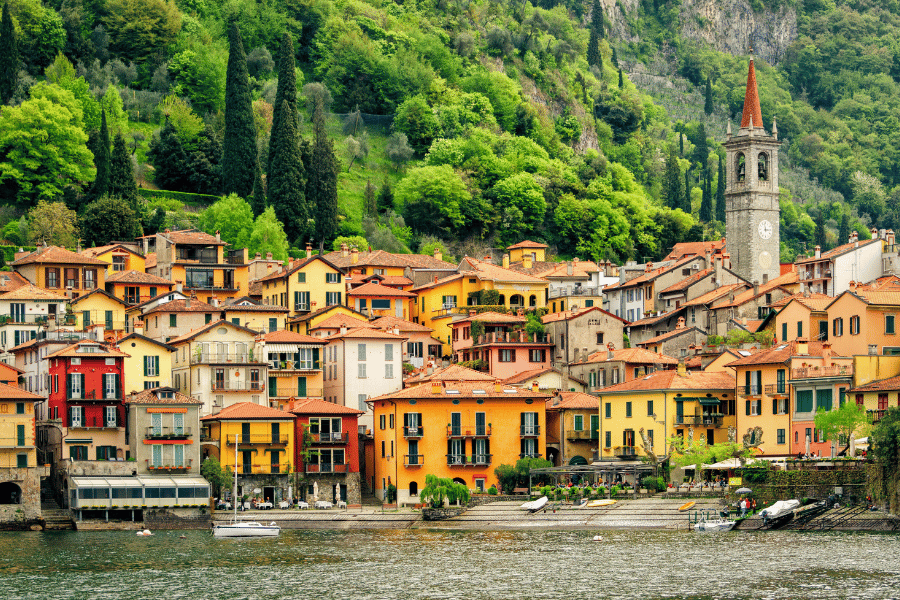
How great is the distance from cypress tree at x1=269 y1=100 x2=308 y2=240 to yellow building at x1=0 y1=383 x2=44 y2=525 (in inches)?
1900

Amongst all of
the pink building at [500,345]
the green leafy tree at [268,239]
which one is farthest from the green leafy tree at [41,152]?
the pink building at [500,345]

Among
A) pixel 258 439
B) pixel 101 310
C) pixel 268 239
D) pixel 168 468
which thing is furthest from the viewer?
pixel 268 239

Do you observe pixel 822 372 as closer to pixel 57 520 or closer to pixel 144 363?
pixel 144 363

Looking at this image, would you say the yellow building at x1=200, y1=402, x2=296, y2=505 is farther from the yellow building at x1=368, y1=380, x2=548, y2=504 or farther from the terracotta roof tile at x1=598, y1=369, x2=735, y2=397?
the terracotta roof tile at x1=598, y1=369, x2=735, y2=397

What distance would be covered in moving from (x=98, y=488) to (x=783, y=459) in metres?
35.4

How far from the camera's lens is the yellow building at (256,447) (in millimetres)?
94750

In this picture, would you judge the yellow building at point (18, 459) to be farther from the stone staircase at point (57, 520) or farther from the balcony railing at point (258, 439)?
the balcony railing at point (258, 439)

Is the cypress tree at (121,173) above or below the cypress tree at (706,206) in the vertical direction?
below

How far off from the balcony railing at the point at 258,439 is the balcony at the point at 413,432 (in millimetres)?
7101

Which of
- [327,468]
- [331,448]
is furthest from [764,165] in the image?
[327,468]

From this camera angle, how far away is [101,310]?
11119 cm

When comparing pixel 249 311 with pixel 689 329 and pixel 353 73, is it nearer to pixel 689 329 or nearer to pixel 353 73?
pixel 689 329

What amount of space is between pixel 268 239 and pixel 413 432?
3985cm

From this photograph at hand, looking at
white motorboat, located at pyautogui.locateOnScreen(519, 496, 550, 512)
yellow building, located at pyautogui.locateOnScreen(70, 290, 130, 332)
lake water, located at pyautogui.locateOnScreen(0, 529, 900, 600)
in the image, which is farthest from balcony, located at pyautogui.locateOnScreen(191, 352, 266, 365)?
white motorboat, located at pyautogui.locateOnScreen(519, 496, 550, 512)
